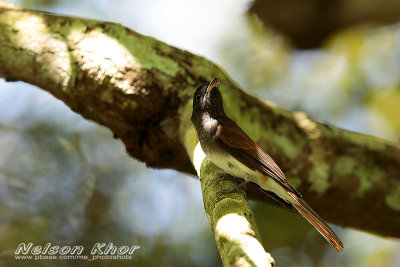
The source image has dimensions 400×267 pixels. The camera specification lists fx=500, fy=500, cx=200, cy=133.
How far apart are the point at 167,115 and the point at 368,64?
464 centimetres

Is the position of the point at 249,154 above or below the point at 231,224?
below

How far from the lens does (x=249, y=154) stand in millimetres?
3178

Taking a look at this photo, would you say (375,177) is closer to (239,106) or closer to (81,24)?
(239,106)

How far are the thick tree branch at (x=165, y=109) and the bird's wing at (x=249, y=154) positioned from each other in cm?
32

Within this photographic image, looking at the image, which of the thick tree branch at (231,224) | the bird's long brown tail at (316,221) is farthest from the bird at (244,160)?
the thick tree branch at (231,224)

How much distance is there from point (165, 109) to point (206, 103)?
1.27 feet

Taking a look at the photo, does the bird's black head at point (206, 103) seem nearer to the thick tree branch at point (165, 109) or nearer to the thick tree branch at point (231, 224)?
the thick tree branch at point (165, 109)

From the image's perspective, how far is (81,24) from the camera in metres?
3.81

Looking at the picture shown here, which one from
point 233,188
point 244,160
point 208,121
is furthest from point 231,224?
point 208,121

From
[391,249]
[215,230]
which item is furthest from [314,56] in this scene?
[215,230]

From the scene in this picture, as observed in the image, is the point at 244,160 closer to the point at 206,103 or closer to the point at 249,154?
the point at 249,154

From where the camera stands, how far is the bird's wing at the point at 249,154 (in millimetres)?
3092

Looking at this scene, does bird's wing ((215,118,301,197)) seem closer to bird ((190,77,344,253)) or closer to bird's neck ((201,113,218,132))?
bird ((190,77,344,253))

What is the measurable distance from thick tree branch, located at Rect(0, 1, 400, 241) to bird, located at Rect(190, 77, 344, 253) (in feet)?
0.69
